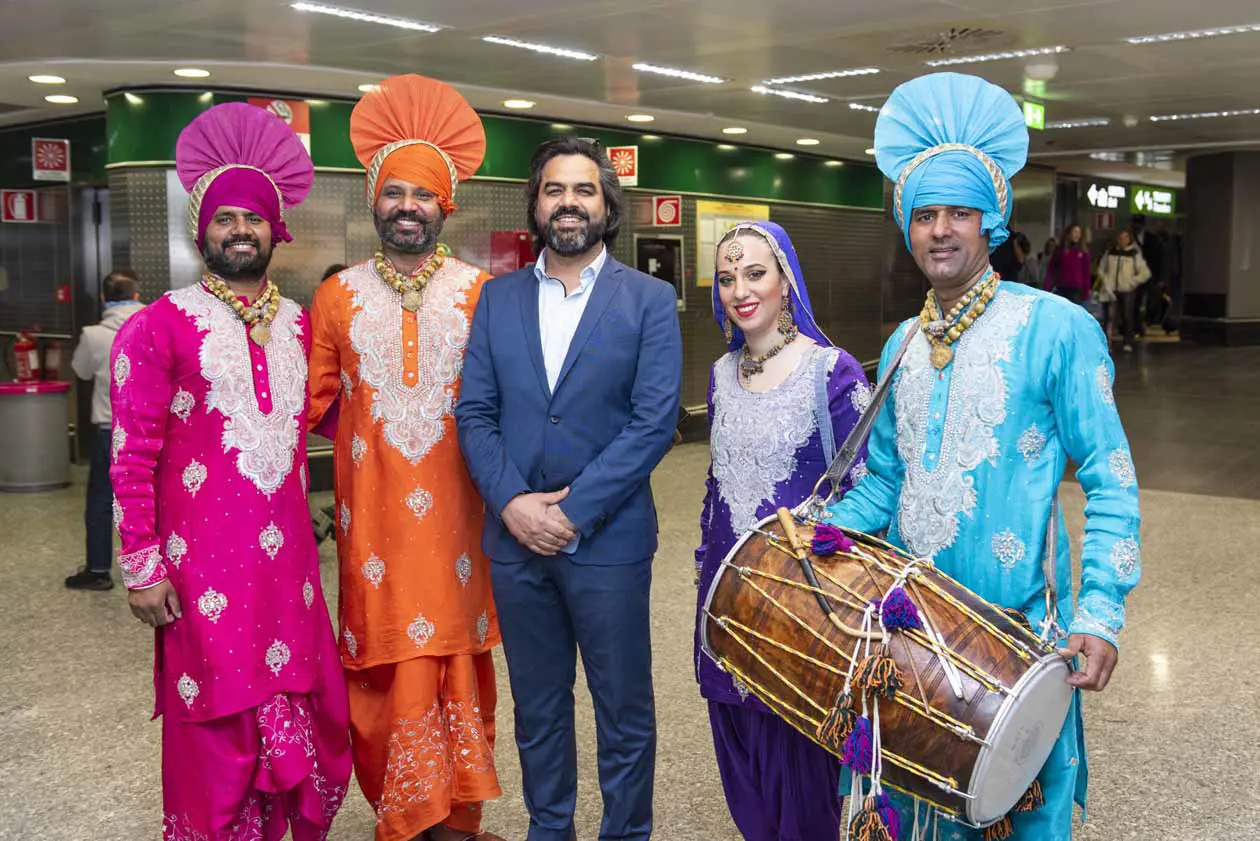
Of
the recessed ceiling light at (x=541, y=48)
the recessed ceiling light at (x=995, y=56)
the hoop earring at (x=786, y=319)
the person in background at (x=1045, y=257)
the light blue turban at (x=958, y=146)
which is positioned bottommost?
the hoop earring at (x=786, y=319)

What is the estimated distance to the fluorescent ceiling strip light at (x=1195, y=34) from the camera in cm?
857

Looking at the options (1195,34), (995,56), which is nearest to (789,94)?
(995,56)

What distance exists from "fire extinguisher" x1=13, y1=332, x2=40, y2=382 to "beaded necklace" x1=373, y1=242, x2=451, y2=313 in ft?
27.0

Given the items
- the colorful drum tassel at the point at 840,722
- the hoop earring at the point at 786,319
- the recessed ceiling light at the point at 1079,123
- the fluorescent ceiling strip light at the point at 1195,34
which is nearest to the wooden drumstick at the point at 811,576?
the colorful drum tassel at the point at 840,722

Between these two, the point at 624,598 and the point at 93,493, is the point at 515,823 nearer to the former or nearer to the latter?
the point at 624,598

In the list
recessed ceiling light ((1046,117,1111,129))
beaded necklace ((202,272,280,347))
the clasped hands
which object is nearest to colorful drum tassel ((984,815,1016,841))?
the clasped hands

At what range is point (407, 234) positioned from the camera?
3.48m

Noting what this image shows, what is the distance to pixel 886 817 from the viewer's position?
7.13 feet

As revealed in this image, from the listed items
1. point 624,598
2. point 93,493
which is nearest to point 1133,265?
point 93,493

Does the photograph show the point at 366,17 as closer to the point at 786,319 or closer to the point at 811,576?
the point at 786,319

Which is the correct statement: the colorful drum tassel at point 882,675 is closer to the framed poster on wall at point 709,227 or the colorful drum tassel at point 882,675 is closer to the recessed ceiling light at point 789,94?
the recessed ceiling light at point 789,94

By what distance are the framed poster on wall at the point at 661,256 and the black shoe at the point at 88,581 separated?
24.1ft

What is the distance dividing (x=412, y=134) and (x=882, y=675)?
2.21 m

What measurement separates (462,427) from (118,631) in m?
3.63
